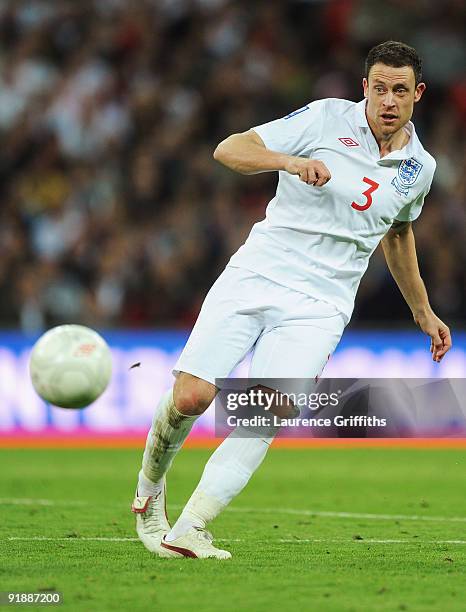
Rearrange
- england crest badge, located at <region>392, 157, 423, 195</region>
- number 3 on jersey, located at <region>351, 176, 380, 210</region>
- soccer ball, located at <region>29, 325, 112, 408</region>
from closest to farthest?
number 3 on jersey, located at <region>351, 176, 380, 210</region> → england crest badge, located at <region>392, 157, 423, 195</region> → soccer ball, located at <region>29, 325, 112, 408</region>

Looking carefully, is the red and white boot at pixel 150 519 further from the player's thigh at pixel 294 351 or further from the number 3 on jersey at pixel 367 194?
the number 3 on jersey at pixel 367 194

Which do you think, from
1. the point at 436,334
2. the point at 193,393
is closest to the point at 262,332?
the point at 193,393

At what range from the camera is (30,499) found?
9.00 meters

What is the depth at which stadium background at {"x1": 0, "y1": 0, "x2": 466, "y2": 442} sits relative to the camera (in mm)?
14188

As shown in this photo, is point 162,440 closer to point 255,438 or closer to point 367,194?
point 255,438

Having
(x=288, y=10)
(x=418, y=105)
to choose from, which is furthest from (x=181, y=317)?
(x=288, y=10)

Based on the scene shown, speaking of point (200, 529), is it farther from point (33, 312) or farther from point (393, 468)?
point (33, 312)

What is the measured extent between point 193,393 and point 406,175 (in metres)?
1.52

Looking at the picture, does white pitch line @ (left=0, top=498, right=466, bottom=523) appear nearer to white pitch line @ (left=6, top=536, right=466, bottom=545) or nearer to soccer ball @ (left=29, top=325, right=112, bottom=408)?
white pitch line @ (left=6, top=536, right=466, bottom=545)

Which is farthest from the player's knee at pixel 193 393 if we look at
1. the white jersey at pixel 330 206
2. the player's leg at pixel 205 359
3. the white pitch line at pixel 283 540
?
the white pitch line at pixel 283 540

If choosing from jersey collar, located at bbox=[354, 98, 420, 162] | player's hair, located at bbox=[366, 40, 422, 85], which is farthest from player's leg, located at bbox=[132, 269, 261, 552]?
player's hair, located at bbox=[366, 40, 422, 85]

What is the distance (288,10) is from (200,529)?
1350 centimetres

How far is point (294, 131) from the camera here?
19.9 feet

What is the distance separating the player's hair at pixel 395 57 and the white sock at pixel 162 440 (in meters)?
1.91
